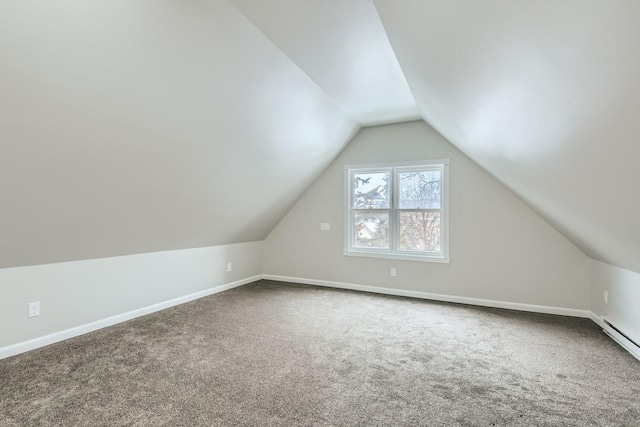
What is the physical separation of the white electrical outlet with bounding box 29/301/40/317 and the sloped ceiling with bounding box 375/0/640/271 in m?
3.55

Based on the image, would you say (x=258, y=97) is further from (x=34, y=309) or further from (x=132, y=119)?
(x=34, y=309)

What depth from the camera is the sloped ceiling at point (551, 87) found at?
40.0 inches

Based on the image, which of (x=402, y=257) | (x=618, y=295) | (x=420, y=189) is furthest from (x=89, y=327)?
(x=618, y=295)

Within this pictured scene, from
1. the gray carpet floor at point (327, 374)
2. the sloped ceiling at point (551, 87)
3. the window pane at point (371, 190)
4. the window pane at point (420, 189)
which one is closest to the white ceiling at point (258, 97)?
the sloped ceiling at point (551, 87)

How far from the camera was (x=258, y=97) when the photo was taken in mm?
2883

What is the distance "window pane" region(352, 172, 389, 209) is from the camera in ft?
16.2

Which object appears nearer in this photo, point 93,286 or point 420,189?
point 93,286

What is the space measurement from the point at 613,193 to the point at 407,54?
5.07 ft

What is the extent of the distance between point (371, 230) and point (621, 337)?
298 centimetres

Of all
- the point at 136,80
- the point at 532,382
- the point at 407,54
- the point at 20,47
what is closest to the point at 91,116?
the point at 136,80

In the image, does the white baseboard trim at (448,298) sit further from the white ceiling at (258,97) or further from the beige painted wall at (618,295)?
the white ceiling at (258,97)

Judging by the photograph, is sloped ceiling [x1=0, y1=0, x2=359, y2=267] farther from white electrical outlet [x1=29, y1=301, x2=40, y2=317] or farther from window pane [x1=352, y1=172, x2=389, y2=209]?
window pane [x1=352, y1=172, x2=389, y2=209]

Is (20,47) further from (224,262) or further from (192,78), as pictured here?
(224,262)

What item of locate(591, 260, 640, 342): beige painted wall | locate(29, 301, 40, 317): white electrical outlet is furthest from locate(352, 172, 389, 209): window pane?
locate(29, 301, 40, 317): white electrical outlet
